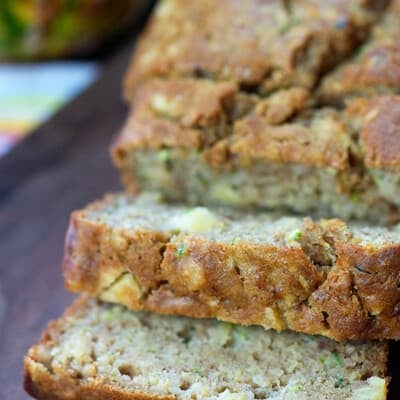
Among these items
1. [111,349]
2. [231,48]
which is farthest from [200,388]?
[231,48]

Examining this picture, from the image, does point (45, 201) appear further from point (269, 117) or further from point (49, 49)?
point (49, 49)

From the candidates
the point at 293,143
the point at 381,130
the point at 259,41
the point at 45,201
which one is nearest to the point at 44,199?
the point at 45,201

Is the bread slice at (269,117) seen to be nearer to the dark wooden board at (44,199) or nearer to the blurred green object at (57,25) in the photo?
the dark wooden board at (44,199)

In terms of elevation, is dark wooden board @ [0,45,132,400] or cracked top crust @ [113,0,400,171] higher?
cracked top crust @ [113,0,400,171]

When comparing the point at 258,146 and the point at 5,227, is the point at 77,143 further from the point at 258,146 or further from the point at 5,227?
the point at 258,146

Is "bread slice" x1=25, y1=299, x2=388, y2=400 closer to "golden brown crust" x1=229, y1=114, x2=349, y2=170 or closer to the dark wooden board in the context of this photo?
the dark wooden board

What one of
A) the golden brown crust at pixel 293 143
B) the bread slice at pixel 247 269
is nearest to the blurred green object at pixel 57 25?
the golden brown crust at pixel 293 143

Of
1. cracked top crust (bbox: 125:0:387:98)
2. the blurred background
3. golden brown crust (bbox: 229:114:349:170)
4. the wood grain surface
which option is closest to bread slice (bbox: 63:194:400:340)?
golden brown crust (bbox: 229:114:349:170)
